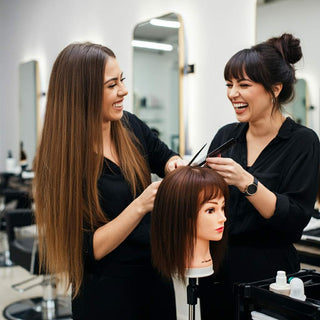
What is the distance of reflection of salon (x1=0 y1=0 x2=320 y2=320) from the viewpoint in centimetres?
203

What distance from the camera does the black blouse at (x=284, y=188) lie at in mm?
1385

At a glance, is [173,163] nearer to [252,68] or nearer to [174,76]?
[252,68]

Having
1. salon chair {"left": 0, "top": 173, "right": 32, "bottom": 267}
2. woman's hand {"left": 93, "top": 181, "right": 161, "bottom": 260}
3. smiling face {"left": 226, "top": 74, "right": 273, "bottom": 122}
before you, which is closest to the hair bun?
smiling face {"left": 226, "top": 74, "right": 273, "bottom": 122}

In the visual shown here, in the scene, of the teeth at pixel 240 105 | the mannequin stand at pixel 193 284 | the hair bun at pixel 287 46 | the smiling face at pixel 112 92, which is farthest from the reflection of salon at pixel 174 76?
the hair bun at pixel 287 46

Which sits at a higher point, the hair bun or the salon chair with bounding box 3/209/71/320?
the hair bun

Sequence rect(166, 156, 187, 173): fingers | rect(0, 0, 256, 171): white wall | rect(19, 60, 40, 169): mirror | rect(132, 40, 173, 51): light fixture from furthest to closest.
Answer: rect(19, 60, 40, 169): mirror → rect(132, 40, 173, 51): light fixture → rect(0, 0, 256, 171): white wall → rect(166, 156, 187, 173): fingers

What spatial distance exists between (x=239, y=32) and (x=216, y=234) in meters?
1.69

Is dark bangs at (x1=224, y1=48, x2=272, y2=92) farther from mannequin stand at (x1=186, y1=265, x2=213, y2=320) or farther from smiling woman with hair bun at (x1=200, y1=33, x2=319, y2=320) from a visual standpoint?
mannequin stand at (x1=186, y1=265, x2=213, y2=320)

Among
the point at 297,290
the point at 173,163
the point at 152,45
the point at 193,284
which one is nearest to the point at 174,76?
the point at 152,45

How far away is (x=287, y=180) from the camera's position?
4.66 feet

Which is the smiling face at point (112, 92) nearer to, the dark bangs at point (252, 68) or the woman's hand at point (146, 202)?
the woman's hand at point (146, 202)

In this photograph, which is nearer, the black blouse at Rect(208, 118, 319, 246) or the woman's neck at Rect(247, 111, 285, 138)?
the black blouse at Rect(208, 118, 319, 246)

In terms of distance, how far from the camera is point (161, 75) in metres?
3.30

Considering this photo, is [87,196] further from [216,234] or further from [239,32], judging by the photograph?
[239,32]
